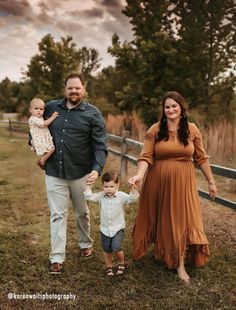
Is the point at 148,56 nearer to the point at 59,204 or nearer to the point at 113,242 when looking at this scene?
the point at 59,204

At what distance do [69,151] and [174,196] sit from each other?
4.09 ft

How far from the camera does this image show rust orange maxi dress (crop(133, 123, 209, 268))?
4.54 meters

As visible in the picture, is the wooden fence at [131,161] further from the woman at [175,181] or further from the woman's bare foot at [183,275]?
the woman's bare foot at [183,275]

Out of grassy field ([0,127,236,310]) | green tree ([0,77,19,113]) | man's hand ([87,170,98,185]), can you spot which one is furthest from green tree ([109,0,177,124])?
green tree ([0,77,19,113])

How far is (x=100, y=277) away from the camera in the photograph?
15.1 feet

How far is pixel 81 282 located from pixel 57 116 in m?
1.82

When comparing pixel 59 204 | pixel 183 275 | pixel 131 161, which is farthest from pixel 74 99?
pixel 131 161

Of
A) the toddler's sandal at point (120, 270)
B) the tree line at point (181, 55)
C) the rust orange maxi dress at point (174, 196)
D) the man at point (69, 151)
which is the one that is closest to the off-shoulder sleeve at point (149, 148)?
the rust orange maxi dress at point (174, 196)

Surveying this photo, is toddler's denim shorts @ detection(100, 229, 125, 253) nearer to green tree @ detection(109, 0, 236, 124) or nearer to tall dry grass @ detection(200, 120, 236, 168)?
tall dry grass @ detection(200, 120, 236, 168)

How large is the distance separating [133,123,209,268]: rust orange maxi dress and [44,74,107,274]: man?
0.59 metres

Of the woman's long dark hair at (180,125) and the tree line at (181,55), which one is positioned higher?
the tree line at (181,55)

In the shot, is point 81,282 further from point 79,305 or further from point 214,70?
point 214,70

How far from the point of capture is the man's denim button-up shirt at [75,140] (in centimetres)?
463

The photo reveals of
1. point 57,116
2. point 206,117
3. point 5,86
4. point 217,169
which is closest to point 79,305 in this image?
point 57,116
